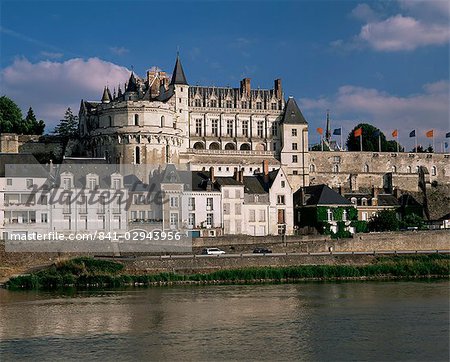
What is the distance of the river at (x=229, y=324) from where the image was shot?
24.0 metres

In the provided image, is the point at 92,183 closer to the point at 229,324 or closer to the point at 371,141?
the point at 229,324

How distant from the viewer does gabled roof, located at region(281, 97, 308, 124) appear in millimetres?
Answer: 75000

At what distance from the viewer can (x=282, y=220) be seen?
56781 millimetres

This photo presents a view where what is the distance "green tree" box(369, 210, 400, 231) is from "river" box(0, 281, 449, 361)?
1986 cm

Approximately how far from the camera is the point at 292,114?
7575cm

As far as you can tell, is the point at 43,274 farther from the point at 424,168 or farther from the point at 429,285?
the point at 424,168

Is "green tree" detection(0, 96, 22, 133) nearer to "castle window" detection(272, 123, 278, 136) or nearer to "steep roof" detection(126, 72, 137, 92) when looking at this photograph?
"steep roof" detection(126, 72, 137, 92)

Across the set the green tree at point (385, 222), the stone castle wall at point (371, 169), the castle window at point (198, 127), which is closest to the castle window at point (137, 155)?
the castle window at point (198, 127)

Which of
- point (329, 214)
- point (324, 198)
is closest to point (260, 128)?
point (324, 198)

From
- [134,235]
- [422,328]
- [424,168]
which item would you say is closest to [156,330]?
[422,328]

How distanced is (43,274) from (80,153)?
30358mm

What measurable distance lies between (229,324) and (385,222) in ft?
109

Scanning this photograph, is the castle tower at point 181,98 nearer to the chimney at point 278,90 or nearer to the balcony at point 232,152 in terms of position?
the balcony at point 232,152

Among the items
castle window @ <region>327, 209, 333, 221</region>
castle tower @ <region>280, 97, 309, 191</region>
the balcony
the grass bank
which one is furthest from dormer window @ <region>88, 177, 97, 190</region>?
castle tower @ <region>280, 97, 309, 191</region>
